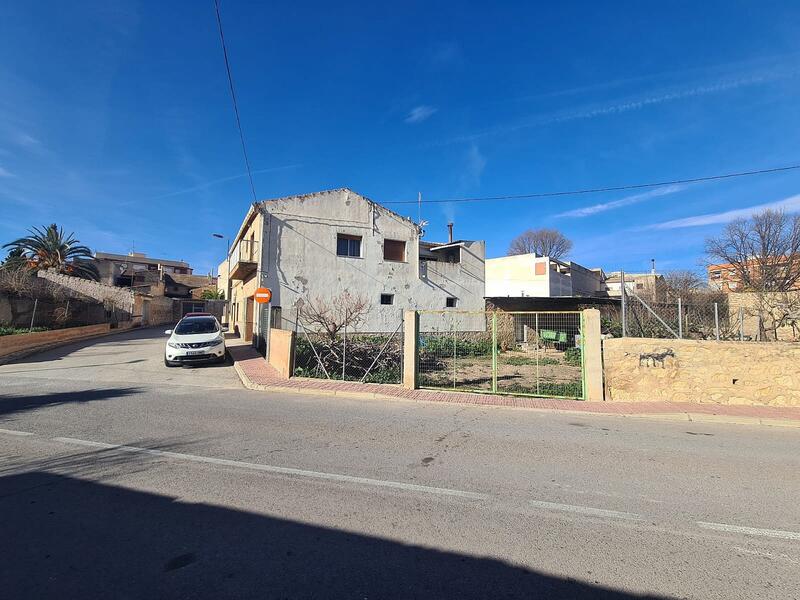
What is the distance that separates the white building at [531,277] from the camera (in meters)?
36.4

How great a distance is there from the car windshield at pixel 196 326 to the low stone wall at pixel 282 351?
2684 millimetres

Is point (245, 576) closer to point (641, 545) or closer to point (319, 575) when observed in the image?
point (319, 575)

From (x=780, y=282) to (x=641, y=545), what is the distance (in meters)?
35.3

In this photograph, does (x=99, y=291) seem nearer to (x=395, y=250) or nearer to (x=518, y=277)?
(x=395, y=250)

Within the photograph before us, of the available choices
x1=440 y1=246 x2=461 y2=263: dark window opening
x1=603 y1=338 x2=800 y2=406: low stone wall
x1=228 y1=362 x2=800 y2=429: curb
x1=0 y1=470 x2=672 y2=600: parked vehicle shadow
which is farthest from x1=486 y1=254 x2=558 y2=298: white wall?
x1=0 y1=470 x2=672 y2=600: parked vehicle shadow

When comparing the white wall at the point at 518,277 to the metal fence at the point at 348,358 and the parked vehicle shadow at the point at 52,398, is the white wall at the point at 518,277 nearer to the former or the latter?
the metal fence at the point at 348,358

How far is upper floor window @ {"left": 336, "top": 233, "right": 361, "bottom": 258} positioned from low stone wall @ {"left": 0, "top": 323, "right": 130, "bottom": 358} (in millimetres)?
13899

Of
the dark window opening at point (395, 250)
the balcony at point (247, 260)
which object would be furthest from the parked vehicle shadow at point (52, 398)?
the dark window opening at point (395, 250)

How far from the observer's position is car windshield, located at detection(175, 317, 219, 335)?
15.0 meters

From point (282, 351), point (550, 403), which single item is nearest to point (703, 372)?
point (550, 403)

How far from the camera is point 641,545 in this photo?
129 inches

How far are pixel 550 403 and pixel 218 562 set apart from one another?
25.8 ft

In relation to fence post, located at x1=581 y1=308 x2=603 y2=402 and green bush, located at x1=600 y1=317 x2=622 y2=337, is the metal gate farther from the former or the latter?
green bush, located at x1=600 y1=317 x2=622 y2=337

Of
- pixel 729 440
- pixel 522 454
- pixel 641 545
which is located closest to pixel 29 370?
pixel 522 454
